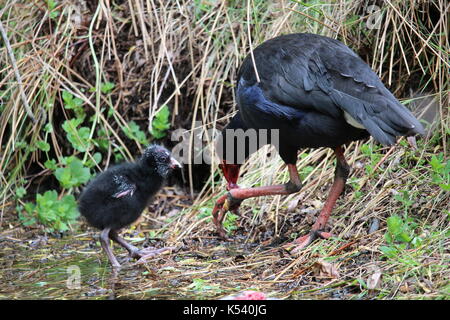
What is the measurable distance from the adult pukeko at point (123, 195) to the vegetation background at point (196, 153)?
0.26 metres

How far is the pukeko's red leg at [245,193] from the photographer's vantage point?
4.73 meters

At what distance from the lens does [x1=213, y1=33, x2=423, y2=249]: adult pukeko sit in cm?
396

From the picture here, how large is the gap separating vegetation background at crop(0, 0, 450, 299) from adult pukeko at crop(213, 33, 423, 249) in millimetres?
480

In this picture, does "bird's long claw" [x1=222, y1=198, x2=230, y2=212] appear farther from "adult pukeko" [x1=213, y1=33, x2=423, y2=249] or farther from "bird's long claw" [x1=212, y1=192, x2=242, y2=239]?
"adult pukeko" [x1=213, y1=33, x2=423, y2=249]

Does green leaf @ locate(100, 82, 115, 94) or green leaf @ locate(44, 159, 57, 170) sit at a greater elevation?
green leaf @ locate(100, 82, 115, 94)

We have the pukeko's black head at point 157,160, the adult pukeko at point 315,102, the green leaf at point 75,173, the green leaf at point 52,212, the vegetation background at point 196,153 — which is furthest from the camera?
the green leaf at point 75,173

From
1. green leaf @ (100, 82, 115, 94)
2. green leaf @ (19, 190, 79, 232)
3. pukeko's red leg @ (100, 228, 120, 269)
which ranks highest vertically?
green leaf @ (100, 82, 115, 94)

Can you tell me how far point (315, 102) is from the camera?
165 inches

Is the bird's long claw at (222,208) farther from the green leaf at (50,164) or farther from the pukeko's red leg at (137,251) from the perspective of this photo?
the green leaf at (50,164)

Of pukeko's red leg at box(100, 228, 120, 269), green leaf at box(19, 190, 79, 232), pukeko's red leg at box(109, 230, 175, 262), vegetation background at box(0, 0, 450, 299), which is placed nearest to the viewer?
vegetation background at box(0, 0, 450, 299)

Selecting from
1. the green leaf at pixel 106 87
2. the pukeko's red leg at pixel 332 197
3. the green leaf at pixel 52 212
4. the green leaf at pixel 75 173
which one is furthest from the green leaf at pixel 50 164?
the pukeko's red leg at pixel 332 197

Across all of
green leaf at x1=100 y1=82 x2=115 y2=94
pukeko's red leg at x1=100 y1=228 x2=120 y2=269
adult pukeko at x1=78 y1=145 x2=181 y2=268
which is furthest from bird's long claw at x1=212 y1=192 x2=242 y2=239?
green leaf at x1=100 y1=82 x2=115 y2=94

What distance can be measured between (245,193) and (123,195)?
876mm
